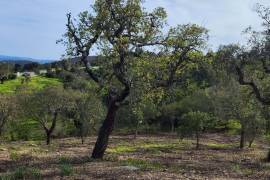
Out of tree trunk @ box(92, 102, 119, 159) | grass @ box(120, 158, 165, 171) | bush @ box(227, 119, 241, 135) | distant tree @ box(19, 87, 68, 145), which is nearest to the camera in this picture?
grass @ box(120, 158, 165, 171)

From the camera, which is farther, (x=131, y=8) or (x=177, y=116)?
(x=177, y=116)

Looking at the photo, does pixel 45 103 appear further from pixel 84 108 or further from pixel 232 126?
pixel 232 126

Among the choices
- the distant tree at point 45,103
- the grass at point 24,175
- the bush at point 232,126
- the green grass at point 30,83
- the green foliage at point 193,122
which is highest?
the green grass at point 30,83

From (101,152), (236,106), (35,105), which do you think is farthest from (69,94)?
(101,152)

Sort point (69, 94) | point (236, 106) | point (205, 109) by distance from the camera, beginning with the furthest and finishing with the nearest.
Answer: point (205, 109) → point (69, 94) → point (236, 106)

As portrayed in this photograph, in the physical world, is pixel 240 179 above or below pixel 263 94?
below

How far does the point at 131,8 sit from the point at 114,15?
3.52ft

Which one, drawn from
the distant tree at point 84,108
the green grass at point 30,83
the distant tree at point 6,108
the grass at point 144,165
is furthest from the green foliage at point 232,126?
the grass at point 144,165

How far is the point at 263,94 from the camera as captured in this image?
42312mm

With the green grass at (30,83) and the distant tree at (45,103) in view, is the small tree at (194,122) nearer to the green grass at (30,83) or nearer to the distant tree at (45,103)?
the distant tree at (45,103)

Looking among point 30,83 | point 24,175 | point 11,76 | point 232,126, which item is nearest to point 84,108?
point 232,126

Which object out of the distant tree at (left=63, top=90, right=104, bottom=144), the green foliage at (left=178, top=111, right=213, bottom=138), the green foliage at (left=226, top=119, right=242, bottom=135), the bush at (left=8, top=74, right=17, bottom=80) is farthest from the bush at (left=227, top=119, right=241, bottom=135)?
the bush at (left=8, top=74, right=17, bottom=80)

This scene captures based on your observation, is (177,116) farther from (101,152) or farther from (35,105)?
(101,152)

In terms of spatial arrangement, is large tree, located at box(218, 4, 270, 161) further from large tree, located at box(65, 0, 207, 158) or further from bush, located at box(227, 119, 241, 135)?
bush, located at box(227, 119, 241, 135)
